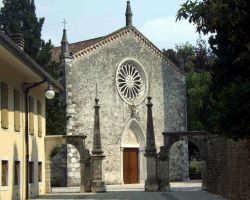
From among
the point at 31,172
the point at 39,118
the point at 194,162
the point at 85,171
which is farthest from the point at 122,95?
the point at 31,172

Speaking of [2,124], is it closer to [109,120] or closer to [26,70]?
[26,70]

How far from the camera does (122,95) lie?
4328 cm

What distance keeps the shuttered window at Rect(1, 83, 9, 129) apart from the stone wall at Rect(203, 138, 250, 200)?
865cm

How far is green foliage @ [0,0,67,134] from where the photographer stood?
35.9 metres

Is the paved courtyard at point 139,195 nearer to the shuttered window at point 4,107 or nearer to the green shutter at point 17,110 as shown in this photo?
the green shutter at point 17,110

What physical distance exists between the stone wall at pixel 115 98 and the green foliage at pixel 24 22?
3324 millimetres

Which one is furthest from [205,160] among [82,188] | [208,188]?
[82,188]

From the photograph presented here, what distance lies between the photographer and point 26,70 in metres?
22.4

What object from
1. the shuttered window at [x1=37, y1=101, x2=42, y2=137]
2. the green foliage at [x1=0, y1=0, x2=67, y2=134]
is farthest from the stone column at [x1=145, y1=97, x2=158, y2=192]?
the green foliage at [x1=0, y1=0, x2=67, y2=134]

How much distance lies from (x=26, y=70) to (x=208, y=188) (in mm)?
12179

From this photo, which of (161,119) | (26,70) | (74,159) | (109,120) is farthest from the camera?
(161,119)

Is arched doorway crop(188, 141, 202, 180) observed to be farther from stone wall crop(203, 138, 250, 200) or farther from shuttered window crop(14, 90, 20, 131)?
shuttered window crop(14, 90, 20, 131)

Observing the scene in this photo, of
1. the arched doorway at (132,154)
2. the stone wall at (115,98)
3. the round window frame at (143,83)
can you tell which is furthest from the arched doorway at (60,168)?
the round window frame at (143,83)

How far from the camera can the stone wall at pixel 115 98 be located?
132 feet
